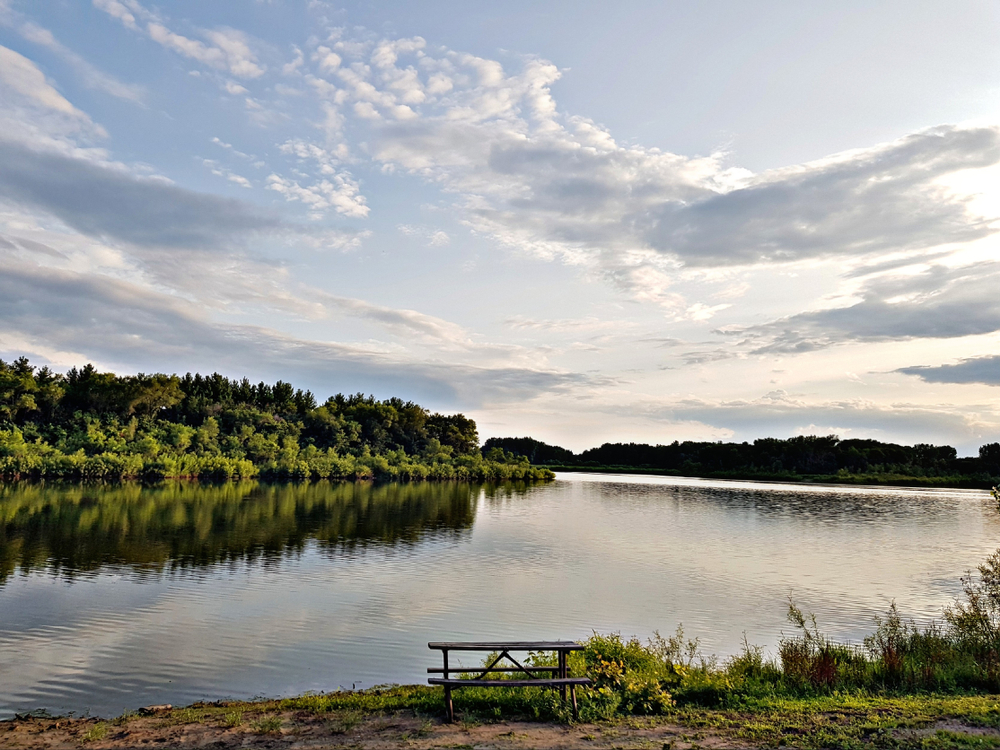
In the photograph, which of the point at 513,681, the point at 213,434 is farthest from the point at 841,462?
the point at 513,681

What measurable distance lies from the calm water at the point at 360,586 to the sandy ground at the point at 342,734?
2.32m

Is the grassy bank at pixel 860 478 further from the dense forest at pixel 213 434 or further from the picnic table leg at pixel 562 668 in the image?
the picnic table leg at pixel 562 668

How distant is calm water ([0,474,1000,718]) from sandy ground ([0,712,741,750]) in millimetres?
2324

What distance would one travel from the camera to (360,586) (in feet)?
78.3

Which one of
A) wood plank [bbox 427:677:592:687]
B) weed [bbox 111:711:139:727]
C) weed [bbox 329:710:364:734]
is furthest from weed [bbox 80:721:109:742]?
wood plank [bbox 427:677:592:687]

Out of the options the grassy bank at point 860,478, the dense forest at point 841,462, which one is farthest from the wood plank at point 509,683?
the dense forest at point 841,462

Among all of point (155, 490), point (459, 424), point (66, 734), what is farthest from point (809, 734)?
point (459, 424)

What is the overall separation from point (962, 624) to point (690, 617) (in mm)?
7644

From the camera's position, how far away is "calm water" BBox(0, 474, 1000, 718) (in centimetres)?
1478

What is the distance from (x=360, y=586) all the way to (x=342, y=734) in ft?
48.2

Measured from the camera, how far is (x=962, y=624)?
15.1 m

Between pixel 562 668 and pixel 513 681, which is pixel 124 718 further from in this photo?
pixel 562 668

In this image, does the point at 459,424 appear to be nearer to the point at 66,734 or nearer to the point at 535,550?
the point at 535,550

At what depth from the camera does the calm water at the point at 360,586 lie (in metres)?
14.8
